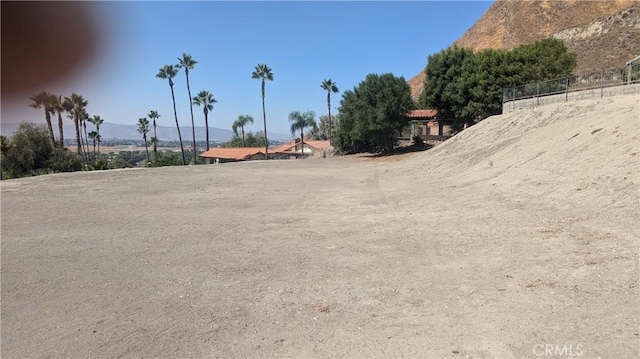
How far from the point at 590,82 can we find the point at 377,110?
23.5m

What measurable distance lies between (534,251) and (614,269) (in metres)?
1.46

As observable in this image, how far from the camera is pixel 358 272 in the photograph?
6.93m

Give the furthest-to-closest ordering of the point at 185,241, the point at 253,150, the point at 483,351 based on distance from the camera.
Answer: the point at 253,150 < the point at 185,241 < the point at 483,351

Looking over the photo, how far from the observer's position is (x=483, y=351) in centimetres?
411

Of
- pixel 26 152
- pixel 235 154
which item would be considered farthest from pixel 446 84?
pixel 26 152

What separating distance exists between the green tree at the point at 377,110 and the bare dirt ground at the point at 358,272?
28.9 meters

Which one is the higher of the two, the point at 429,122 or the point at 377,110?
the point at 377,110

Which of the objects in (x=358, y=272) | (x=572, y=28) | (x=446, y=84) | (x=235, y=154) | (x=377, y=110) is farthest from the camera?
(x=235, y=154)

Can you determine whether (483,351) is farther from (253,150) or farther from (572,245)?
(253,150)

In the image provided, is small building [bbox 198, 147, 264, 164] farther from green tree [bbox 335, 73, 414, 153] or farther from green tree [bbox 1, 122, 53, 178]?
green tree [bbox 1, 122, 53, 178]

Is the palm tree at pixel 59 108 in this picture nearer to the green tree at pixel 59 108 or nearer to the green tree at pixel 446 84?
the green tree at pixel 59 108

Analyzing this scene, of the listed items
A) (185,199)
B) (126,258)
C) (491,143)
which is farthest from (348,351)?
(491,143)

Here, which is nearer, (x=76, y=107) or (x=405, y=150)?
(x=405, y=150)

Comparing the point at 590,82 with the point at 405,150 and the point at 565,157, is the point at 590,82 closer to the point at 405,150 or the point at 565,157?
the point at 565,157
